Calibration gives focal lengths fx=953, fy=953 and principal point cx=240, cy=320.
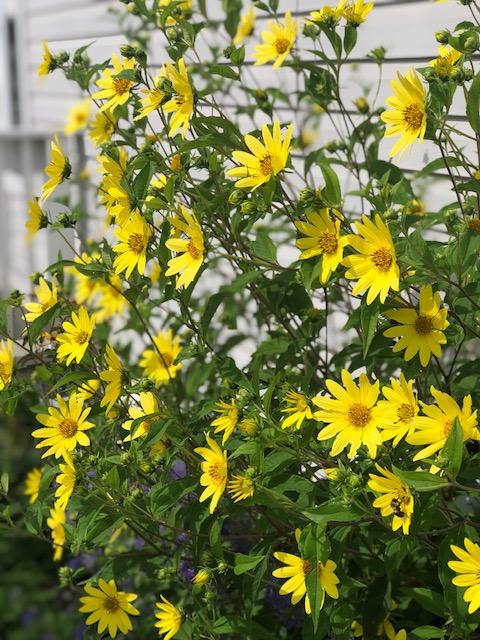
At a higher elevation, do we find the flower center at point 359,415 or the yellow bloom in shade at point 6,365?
the flower center at point 359,415

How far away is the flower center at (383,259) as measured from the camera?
48.6 inches

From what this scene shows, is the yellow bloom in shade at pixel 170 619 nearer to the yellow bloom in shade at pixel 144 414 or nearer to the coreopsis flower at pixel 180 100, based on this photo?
the yellow bloom in shade at pixel 144 414

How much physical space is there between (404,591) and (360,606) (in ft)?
0.33

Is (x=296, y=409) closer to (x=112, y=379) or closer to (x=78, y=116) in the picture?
(x=112, y=379)

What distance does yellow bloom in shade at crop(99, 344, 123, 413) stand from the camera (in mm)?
1481

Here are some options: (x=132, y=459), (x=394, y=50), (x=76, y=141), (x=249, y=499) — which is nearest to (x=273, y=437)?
(x=249, y=499)

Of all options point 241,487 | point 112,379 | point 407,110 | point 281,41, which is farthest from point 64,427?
point 281,41

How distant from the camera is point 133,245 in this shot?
4.79 feet

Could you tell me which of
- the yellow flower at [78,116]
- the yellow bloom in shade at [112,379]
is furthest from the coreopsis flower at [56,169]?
the yellow flower at [78,116]

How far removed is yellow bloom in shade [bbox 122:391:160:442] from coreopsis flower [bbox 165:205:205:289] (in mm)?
212

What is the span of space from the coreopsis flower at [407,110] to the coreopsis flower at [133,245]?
390 millimetres

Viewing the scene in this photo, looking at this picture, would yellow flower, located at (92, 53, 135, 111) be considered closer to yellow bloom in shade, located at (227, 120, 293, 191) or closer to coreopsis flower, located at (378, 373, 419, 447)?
yellow bloom in shade, located at (227, 120, 293, 191)

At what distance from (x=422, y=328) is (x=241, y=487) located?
1.08 ft

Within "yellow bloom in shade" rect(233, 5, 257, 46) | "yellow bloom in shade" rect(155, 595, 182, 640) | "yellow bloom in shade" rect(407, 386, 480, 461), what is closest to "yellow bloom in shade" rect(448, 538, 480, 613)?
"yellow bloom in shade" rect(407, 386, 480, 461)
